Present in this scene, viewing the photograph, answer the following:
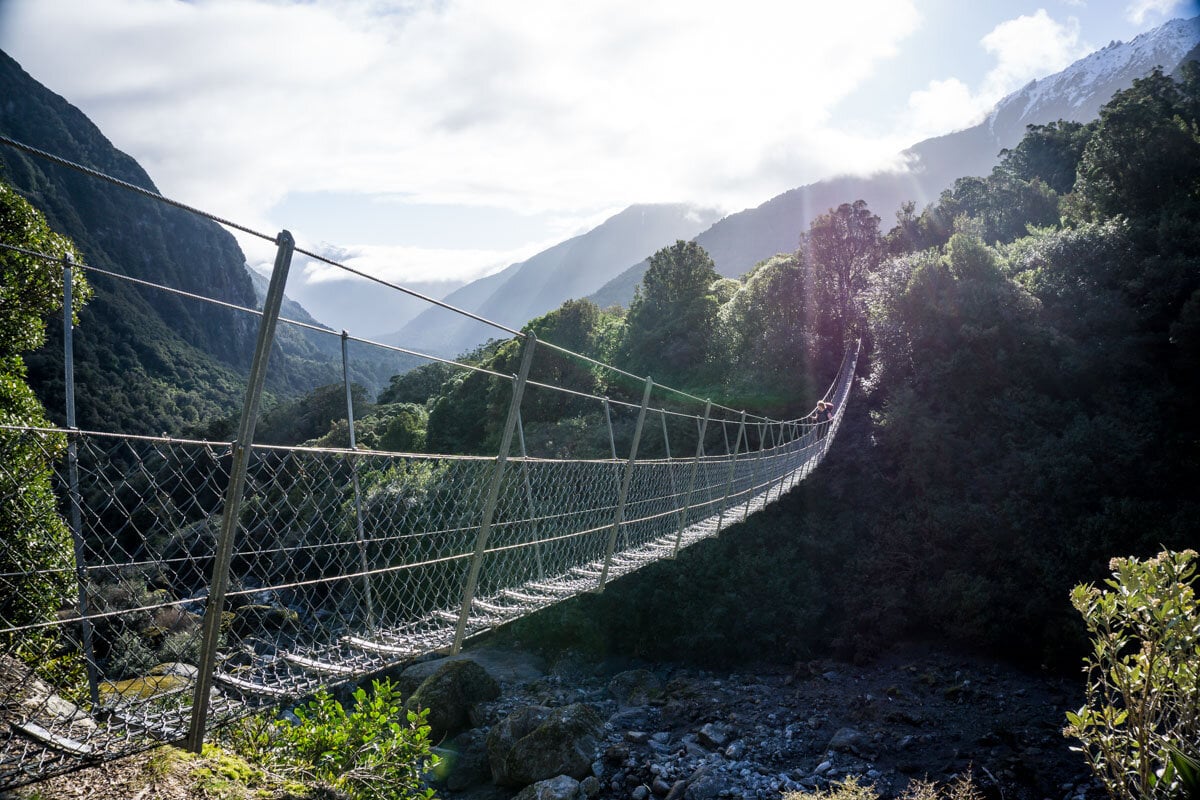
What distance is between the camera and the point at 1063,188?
752 inches

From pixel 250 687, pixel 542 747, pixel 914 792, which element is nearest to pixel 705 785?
pixel 542 747

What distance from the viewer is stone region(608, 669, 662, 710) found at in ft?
29.9

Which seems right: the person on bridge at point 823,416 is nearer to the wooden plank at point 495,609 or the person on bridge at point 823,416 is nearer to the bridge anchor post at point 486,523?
the wooden plank at point 495,609

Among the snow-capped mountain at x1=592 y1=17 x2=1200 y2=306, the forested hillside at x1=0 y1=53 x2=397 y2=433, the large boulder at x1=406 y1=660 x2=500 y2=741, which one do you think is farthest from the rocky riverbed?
the snow-capped mountain at x1=592 y1=17 x2=1200 y2=306

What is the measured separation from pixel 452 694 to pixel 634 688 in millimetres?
2531

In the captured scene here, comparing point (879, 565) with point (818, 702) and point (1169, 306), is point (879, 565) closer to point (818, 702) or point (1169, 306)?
point (818, 702)

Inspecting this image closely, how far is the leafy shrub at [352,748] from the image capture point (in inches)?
83.5

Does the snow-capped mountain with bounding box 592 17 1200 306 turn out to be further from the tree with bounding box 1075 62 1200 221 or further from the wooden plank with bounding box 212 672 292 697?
the wooden plank with bounding box 212 672 292 697

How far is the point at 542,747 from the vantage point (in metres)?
6.70

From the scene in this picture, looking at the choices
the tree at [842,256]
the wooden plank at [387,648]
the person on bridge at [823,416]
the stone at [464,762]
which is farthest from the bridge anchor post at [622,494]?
the tree at [842,256]

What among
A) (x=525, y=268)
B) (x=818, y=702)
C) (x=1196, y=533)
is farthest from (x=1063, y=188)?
(x=525, y=268)

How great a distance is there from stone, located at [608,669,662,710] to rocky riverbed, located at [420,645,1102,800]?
0.02 meters

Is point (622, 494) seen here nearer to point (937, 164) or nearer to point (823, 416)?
point (823, 416)

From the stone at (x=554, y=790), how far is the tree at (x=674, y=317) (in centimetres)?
1154
